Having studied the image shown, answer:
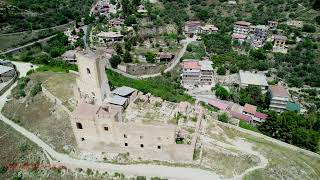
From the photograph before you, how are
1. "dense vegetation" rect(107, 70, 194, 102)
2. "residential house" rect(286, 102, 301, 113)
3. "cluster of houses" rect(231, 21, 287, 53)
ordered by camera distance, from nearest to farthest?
"dense vegetation" rect(107, 70, 194, 102) < "residential house" rect(286, 102, 301, 113) < "cluster of houses" rect(231, 21, 287, 53)

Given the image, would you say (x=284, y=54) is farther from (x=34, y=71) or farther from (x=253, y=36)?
(x=34, y=71)

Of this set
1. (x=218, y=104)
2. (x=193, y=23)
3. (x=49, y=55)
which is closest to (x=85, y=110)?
(x=218, y=104)

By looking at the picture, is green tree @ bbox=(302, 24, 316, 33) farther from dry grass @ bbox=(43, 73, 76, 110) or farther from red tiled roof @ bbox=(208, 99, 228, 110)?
dry grass @ bbox=(43, 73, 76, 110)

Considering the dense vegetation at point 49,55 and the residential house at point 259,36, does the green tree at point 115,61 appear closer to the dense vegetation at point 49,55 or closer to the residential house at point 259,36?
the dense vegetation at point 49,55

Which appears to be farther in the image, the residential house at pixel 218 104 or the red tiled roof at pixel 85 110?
the residential house at pixel 218 104

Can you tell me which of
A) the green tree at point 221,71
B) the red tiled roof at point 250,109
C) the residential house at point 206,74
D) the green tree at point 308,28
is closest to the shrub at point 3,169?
the red tiled roof at point 250,109

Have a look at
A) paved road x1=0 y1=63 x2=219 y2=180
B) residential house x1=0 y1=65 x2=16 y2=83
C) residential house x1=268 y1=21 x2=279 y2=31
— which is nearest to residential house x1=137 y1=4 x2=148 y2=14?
residential house x1=268 y1=21 x2=279 y2=31
